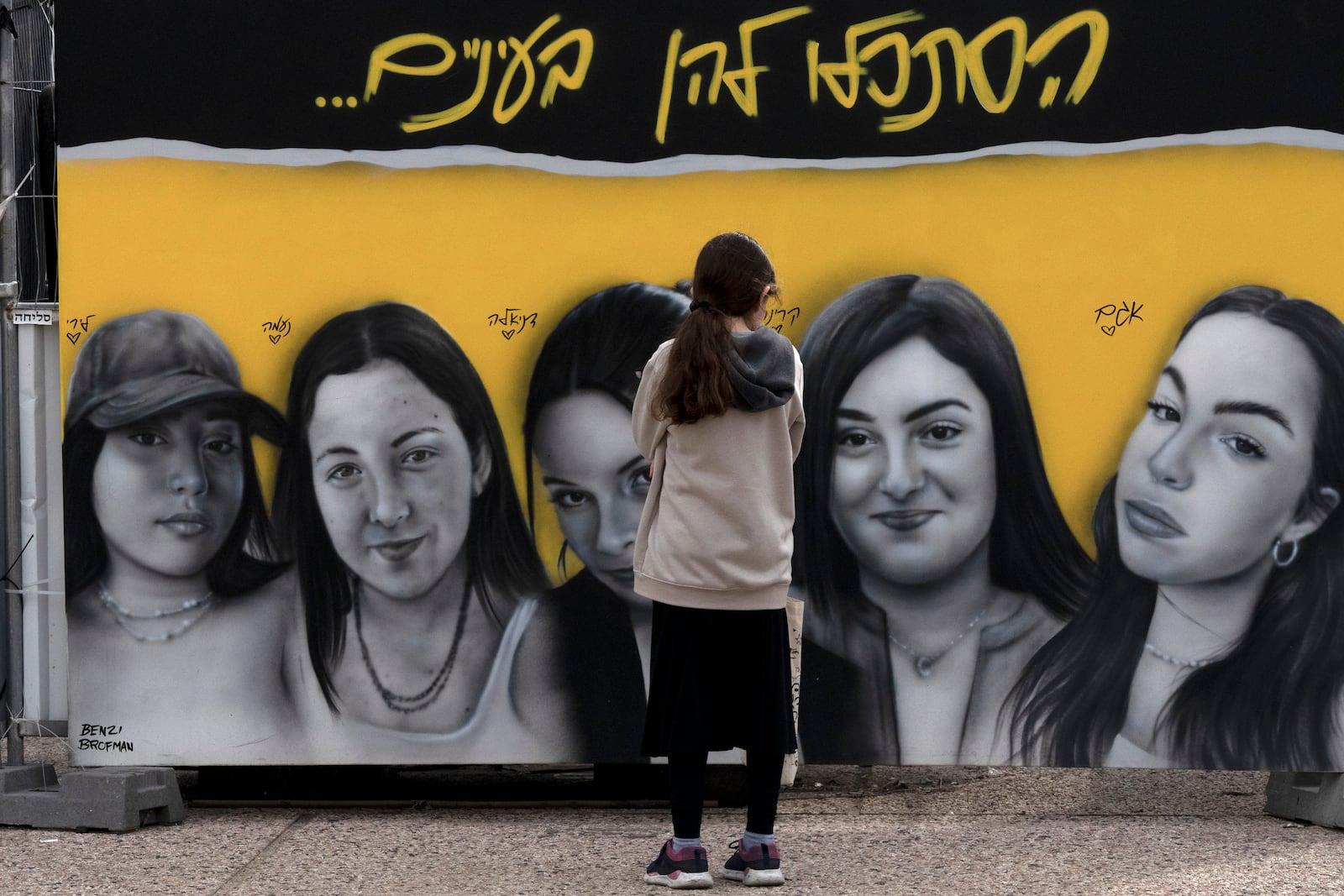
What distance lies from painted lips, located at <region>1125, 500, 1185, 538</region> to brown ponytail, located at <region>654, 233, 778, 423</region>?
4.95 ft

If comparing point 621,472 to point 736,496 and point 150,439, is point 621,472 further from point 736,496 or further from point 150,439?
point 150,439

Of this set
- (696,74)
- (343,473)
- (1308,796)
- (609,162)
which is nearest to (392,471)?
(343,473)

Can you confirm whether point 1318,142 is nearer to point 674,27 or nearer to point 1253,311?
point 1253,311

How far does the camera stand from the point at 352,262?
4.48 meters

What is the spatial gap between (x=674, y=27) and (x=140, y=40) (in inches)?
64.8

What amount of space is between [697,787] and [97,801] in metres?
1.89

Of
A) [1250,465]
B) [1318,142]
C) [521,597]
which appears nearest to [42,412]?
[521,597]

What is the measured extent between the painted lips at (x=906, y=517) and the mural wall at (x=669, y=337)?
0.03m

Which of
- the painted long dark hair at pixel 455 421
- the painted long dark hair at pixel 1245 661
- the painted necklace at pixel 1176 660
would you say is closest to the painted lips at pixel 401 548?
the painted long dark hair at pixel 455 421

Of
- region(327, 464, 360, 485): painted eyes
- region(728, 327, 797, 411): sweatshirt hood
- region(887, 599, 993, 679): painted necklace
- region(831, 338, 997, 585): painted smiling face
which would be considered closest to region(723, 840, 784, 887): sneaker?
region(887, 599, 993, 679): painted necklace

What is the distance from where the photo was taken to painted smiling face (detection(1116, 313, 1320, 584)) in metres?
4.46

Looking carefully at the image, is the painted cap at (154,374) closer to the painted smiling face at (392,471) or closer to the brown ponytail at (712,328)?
the painted smiling face at (392,471)

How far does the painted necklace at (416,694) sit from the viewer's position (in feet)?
14.8

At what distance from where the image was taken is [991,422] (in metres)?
4.47
